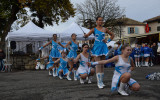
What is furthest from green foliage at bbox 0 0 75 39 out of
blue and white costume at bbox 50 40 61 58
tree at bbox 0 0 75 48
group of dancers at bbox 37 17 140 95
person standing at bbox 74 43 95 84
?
person standing at bbox 74 43 95 84

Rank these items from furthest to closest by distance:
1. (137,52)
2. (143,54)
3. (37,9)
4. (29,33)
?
(37,9) → (143,54) → (137,52) → (29,33)

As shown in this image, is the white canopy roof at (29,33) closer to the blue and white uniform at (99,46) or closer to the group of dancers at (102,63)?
the group of dancers at (102,63)

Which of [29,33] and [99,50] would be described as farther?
[29,33]

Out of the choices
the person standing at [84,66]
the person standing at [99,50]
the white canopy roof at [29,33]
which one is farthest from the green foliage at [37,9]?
the person standing at [99,50]

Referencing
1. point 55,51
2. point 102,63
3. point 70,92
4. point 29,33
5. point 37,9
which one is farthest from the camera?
point 37,9

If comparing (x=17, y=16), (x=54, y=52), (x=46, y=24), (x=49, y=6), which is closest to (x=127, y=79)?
(x=54, y=52)

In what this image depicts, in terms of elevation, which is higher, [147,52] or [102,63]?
[147,52]

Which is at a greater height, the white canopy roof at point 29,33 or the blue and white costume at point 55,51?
the white canopy roof at point 29,33

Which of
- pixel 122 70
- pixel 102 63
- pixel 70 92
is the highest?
pixel 102 63

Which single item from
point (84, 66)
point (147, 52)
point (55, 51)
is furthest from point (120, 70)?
point (147, 52)

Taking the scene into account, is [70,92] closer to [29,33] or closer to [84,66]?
[84,66]

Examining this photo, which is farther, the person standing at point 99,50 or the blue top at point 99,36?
the blue top at point 99,36

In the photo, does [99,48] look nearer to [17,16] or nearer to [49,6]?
[49,6]

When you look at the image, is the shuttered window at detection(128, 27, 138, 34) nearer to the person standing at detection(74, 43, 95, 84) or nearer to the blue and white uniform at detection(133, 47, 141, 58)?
the blue and white uniform at detection(133, 47, 141, 58)
